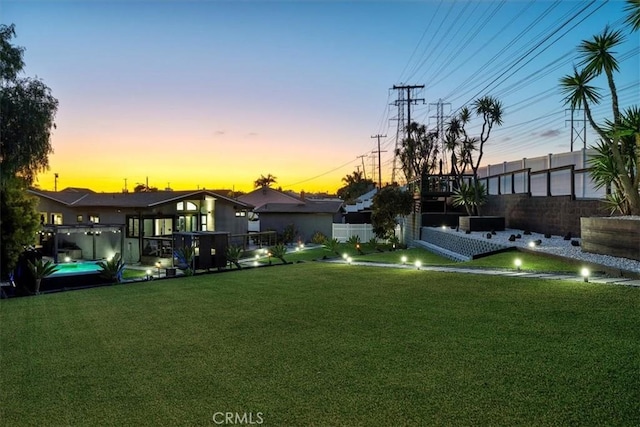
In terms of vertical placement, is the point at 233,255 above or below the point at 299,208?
below

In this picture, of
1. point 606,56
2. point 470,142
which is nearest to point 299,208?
point 470,142

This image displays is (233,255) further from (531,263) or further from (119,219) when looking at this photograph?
(119,219)

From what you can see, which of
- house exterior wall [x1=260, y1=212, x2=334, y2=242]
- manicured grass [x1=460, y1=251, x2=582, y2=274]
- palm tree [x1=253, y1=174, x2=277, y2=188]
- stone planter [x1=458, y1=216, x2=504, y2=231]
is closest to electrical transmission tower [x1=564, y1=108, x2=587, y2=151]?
stone planter [x1=458, y1=216, x2=504, y2=231]

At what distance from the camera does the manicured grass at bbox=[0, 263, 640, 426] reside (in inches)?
120

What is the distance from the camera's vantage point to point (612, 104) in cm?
1009

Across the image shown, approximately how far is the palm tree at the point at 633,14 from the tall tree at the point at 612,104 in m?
1.06

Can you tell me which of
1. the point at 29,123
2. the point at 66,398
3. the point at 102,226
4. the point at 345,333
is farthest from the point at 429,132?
the point at 66,398

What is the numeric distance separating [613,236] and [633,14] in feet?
16.3

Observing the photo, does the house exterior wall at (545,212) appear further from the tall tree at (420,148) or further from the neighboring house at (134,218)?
the neighboring house at (134,218)

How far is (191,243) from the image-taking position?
1411 centimetres

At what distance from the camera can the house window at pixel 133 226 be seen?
21797mm

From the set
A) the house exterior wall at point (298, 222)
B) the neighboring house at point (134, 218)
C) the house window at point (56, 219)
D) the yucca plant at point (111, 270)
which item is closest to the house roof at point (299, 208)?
the house exterior wall at point (298, 222)

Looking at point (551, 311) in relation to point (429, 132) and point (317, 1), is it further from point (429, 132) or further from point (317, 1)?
point (429, 132)

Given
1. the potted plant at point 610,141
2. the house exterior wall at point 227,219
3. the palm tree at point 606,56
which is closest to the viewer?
the potted plant at point 610,141
